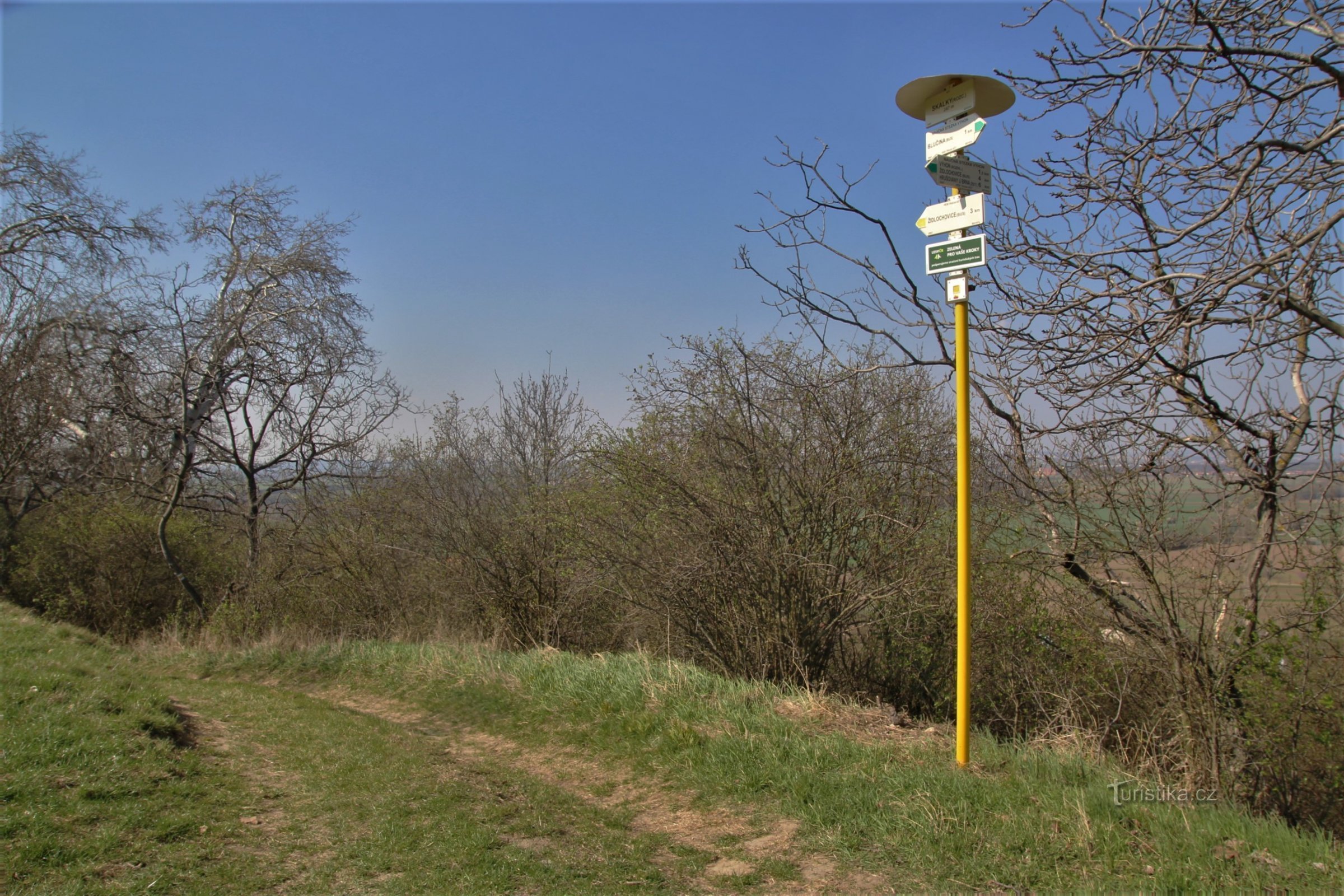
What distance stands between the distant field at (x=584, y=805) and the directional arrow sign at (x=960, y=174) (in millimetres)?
3643

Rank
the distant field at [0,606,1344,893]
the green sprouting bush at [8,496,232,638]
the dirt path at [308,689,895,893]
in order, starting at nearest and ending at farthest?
the distant field at [0,606,1344,893]
the dirt path at [308,689,895,893]
the green sprouting bush at [8,496,232,638]

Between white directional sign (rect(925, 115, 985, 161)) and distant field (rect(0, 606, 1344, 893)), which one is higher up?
white directional sign (rect(925, 115, 985, 161))

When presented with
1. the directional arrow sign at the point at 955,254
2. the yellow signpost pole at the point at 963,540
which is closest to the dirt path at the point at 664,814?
the yellow signpost pole at the point at 963,540

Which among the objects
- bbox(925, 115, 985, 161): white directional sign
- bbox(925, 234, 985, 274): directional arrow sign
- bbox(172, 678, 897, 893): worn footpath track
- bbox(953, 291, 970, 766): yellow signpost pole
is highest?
bbox(925, 115, 985, 161): white directional sign

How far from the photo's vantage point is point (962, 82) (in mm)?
5082

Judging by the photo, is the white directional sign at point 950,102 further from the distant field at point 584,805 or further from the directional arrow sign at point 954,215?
the distant field at point 584,805

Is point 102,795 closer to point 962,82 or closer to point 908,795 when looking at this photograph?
point 908,795

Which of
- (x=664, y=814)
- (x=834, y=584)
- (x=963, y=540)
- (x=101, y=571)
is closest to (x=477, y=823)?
(x=664, y=814)

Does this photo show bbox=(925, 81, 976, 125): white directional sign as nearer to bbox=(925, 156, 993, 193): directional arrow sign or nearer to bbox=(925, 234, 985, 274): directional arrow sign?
bbox=(925, 156, 993, 193): directional arrow sign

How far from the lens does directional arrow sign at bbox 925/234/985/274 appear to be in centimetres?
488

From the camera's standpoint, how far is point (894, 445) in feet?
27.9

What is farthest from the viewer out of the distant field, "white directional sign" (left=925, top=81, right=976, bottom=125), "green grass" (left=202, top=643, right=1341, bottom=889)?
"white directional sign" (left=925, top=81, right=976, bottom=125)

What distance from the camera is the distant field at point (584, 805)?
12.8 ft

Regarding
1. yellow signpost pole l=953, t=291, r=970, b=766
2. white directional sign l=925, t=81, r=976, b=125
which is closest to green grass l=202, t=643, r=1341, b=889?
yellow signpost pole l=953, t=291, r=970, b=766
